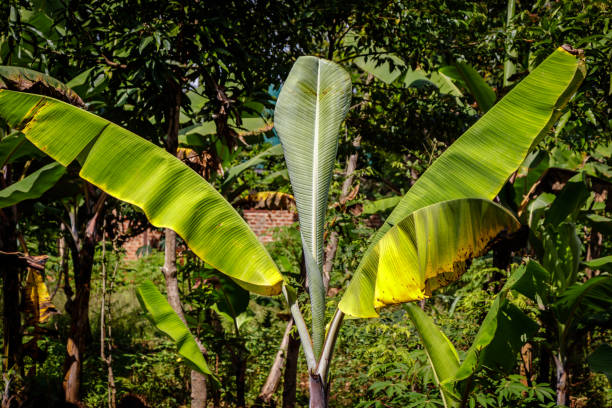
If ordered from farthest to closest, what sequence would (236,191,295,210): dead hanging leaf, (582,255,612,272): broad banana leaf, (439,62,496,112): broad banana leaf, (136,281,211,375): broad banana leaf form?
1. (236,191,295,210): dead hanging leaf
2. (439,62,496,112): broad banana leaf
3. (582,255,612,272): broad banana leaf
4. (136,281,211,375): broad banana leaf

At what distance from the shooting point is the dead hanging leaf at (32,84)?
9.39 feet

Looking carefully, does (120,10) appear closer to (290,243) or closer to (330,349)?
(330,349)

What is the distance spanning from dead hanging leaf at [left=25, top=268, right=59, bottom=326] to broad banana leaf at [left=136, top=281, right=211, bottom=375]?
1.71 meters

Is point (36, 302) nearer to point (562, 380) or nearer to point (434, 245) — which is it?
point (434, 245)

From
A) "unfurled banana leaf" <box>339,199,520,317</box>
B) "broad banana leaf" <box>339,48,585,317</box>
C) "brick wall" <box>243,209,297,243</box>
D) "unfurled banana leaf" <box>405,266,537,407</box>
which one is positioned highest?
"brick wall" <box>243,209,297,243</box>

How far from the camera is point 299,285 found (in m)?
4.03

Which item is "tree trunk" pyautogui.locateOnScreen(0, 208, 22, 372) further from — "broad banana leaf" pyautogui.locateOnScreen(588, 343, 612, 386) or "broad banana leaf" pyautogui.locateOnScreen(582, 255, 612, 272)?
"broad banana leaf" pyautogui.locateOnScreen(582, 255, 612, 272)

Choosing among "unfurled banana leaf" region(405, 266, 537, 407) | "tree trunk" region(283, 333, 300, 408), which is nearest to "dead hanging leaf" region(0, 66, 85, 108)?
"unfurled banana leaf" region(405, 266, 537, 407)

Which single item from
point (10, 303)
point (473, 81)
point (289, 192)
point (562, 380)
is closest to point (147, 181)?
point (10, 303)

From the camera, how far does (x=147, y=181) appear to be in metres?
2.48

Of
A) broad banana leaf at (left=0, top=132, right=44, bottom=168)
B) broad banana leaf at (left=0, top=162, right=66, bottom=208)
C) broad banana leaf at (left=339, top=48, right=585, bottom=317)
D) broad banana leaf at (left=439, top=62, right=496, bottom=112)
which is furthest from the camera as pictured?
broad banana leaf at (left=439, top=62, right=496, bottom=112)

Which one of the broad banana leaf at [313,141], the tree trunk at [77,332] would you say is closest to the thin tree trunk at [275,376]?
the tree trunk at [77,332]

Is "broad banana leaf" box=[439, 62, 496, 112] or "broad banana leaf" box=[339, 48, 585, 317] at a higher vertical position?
"broad banana leaf" box=[439, 62, 496, 112]

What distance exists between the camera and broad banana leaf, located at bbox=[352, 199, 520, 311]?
1.84m
